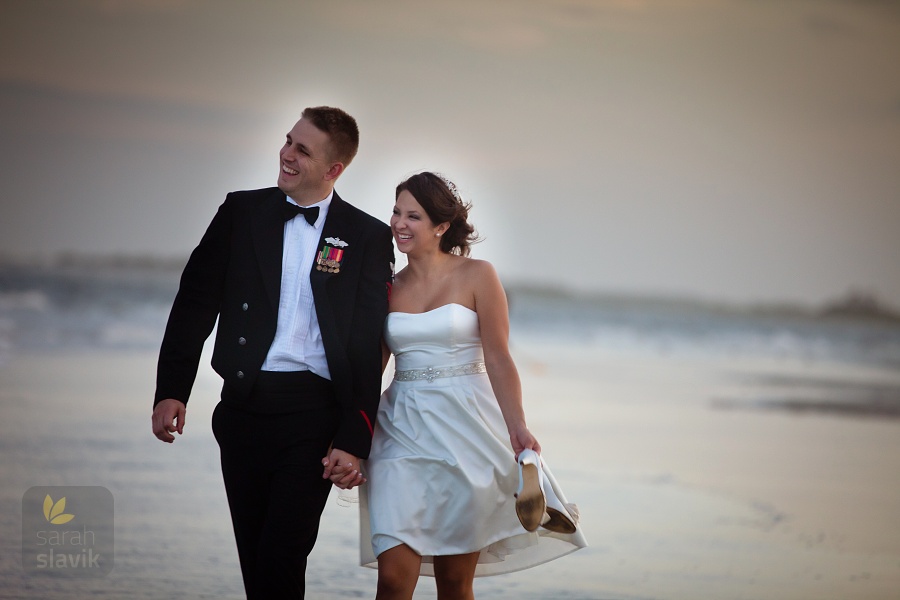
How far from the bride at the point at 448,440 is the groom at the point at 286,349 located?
0.18 m

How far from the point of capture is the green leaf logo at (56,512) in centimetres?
444

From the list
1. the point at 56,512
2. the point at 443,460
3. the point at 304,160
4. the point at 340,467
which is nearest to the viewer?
the point at 340,467

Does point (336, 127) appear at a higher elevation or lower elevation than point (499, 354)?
higher

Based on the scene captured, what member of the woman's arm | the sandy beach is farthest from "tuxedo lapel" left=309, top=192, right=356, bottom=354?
the sandy beach

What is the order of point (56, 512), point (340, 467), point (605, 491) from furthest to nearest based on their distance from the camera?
point (605, 491) < point (56, 512) < point (340, 467)

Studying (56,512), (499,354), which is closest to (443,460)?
(499,354)

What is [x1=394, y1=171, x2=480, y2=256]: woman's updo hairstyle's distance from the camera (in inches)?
117

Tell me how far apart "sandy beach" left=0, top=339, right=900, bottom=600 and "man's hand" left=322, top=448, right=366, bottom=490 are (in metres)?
1.17

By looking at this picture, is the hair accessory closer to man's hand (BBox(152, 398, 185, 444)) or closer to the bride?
the bride

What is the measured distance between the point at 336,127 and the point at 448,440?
0.88 m

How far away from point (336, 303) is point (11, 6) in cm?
1061

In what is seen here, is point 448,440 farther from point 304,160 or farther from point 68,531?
point 68,531

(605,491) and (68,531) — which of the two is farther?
(605,491)

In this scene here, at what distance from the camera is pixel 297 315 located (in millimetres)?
2705
